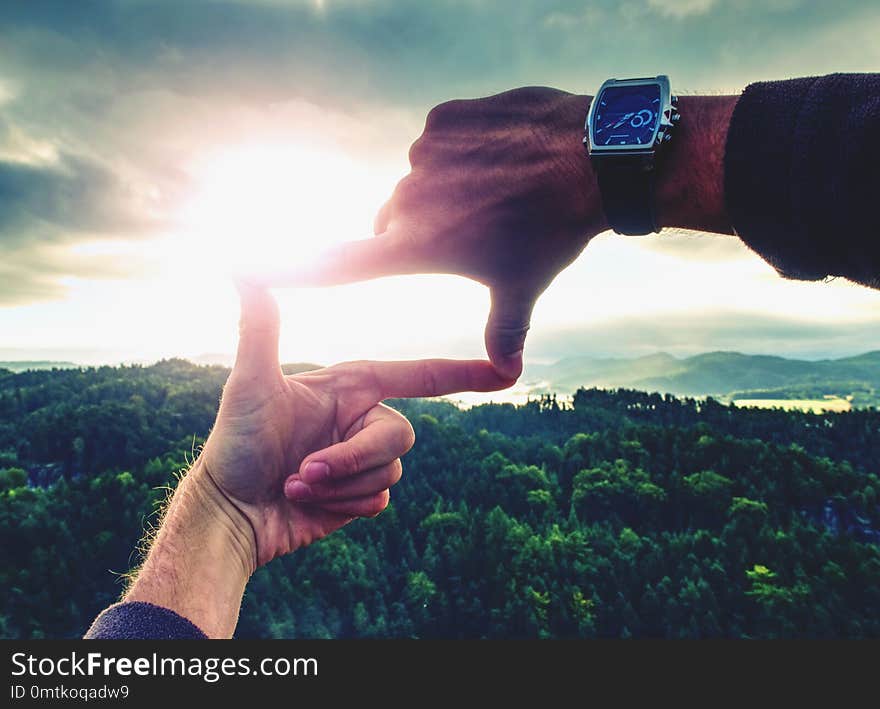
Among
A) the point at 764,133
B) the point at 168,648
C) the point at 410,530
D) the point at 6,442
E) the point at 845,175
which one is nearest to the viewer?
the point at 845,175

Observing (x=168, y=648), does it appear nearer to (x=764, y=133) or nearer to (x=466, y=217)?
(x=466, y=217)

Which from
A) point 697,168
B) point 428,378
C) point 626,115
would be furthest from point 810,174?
point 428,378

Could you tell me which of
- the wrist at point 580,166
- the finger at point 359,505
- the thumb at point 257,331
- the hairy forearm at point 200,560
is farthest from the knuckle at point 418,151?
the hairy forearm at point 200,560

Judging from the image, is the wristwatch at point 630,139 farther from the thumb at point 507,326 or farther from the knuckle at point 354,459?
the knuckle at point 354,459

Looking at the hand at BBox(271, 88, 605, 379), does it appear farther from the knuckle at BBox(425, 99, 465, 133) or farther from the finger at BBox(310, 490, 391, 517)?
the finger at BBox(310, 490, 391, 517)

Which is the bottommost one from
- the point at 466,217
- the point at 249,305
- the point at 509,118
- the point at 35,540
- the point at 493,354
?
the point at 35,540

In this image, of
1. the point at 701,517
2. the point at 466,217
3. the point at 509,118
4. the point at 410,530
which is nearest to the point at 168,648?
the point at 466,217
